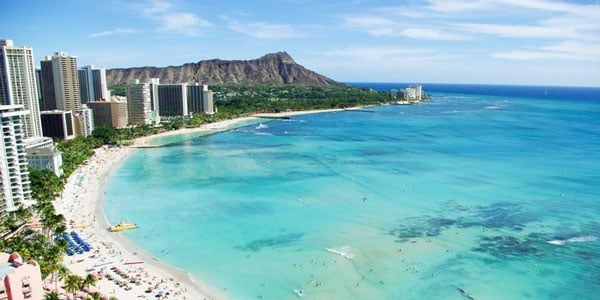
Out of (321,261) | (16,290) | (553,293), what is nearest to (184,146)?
(321,261)

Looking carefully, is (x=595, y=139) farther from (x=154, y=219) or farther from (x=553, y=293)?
(x=154, y=219)

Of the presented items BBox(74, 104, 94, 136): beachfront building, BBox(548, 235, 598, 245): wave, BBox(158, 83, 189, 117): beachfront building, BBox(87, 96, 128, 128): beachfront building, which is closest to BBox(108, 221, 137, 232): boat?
BBox(548, 235, 598, 245): wave

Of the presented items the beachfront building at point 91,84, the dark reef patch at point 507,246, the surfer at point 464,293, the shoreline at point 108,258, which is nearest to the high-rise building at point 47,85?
the beachfront building at point 91,84

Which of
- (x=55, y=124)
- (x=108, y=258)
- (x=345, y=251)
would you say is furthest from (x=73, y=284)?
(x=55, y=124)

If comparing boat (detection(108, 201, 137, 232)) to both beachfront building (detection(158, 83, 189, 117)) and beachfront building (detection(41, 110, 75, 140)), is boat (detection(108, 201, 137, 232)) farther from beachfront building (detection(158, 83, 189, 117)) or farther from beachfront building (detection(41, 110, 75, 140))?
beachfront building (detection(158, 83, 189, 117))

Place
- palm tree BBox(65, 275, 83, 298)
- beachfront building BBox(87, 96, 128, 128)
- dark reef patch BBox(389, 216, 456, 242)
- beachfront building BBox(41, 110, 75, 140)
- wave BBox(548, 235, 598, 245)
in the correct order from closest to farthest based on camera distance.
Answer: palm tree BBox(65, 275, 83, 298), wave BBox(548, 235, 598, 245), dark reef patch BBox(389, 216, 456, 242), beachfront building BBox(41, 110, 75, 140), beachfront building BBox(87, 96, 128, 128)

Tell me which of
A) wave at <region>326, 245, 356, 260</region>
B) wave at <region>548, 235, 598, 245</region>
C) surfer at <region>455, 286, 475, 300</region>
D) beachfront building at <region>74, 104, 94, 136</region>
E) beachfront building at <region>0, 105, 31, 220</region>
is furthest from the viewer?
beachfront building at <region>74, 104, 94, 136</region>

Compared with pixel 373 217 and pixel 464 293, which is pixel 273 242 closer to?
pixel 373 217
